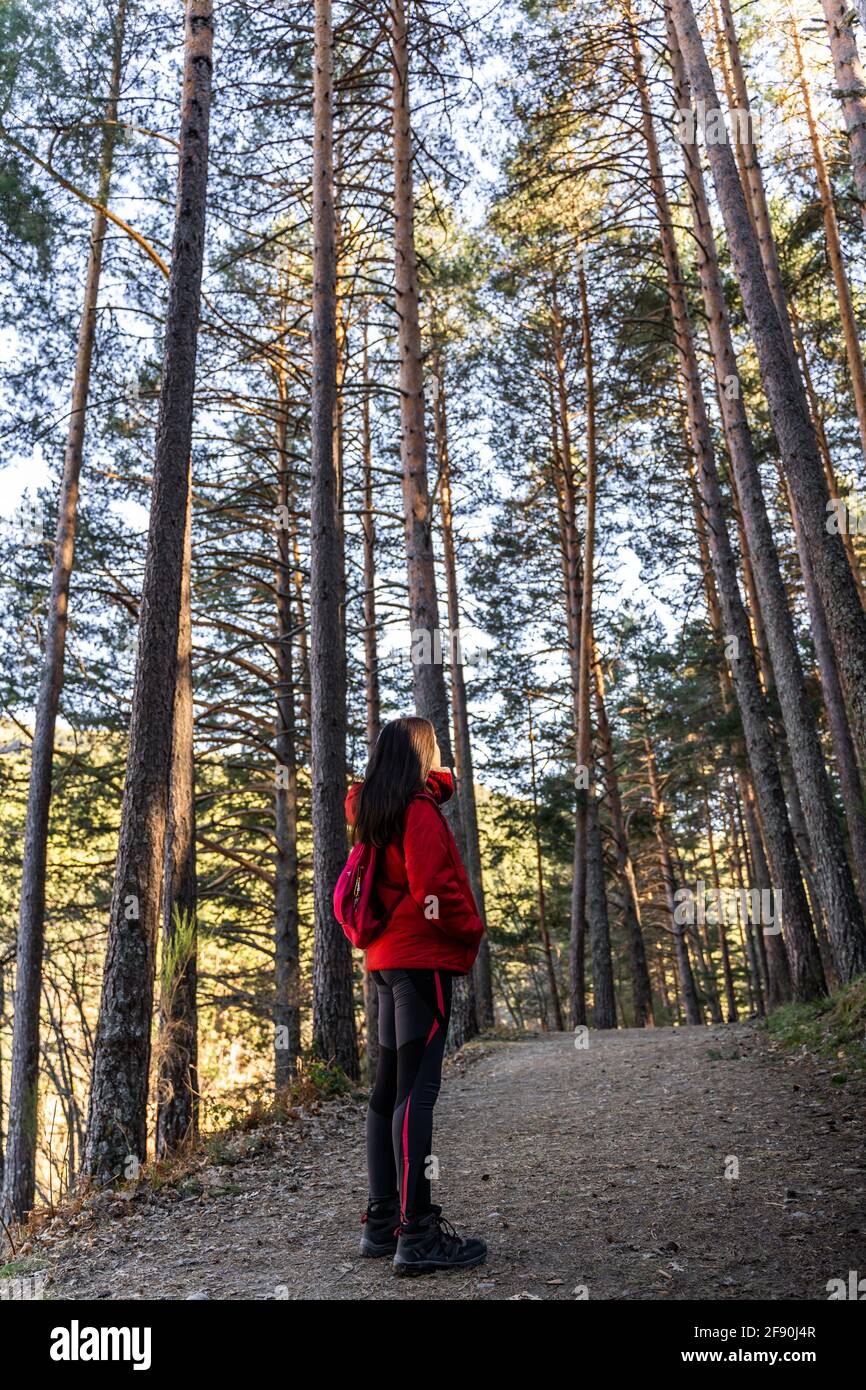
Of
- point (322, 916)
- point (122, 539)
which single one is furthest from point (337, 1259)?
point (122, 539)

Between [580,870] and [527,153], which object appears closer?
[527,153]

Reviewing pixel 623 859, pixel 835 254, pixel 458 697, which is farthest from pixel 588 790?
pixel 835 254

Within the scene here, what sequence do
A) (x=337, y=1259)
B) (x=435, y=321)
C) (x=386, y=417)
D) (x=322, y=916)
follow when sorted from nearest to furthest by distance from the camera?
A: (x=337, y=1259) → (x=322, y=916) → (x=435, y=321) → (x=386, y=417)

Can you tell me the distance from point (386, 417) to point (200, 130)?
9534 mm

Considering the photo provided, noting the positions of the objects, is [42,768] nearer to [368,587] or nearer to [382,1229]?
[368,587]

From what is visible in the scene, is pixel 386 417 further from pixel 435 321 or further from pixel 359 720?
pixel 359 720

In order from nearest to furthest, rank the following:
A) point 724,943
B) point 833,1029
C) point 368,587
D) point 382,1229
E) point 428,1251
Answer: point 428,1251 < point 382,1229 < point 833,1029 < point 368,587 < point 724,943

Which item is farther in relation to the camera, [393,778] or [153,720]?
[153,720]

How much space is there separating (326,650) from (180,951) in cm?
363

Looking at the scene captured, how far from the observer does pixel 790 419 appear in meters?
8.17

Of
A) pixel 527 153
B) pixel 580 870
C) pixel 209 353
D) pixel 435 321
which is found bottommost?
pixel 580 870

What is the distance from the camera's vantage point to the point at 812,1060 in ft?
24.7

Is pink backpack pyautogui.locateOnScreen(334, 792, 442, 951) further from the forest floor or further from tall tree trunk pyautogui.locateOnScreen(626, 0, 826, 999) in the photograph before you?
tall tree trunk pyautogui.locateOnScreen(626, 0, 826, 999)

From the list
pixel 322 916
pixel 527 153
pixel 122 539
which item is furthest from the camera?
pixel 122 539
